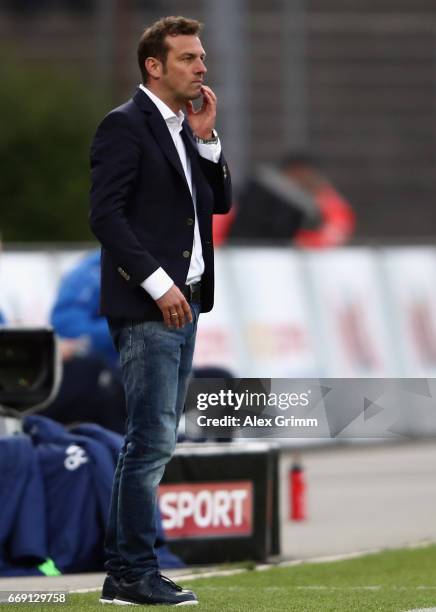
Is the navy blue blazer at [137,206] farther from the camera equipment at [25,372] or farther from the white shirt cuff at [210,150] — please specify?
the camera equipment at [25,372]

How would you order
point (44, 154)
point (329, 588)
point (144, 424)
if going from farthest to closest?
1. point (44, 154)
2. point (329, 588)
3. point (144, 424)

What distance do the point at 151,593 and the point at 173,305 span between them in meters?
1.01

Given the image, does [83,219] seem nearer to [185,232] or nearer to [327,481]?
[327,481]

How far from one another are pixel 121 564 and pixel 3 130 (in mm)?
25226

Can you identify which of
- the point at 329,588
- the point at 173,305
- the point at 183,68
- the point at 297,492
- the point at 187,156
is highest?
the point at 183,68

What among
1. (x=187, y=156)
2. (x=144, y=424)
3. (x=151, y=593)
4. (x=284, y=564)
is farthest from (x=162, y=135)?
(x=284, y=564)

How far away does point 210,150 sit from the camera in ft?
24.1

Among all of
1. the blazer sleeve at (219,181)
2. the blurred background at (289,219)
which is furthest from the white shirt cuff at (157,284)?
the blurred background at (289,219)

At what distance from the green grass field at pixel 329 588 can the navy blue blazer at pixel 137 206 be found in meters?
1.11

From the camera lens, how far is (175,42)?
7.23m

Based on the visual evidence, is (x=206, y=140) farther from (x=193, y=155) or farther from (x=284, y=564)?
(x=284, y=564)

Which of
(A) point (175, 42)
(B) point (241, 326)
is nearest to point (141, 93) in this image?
(A) point (175, 42)

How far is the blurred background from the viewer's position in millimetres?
12164

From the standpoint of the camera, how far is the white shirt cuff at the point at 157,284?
23.2 feet
